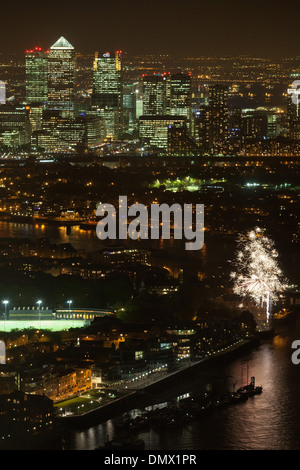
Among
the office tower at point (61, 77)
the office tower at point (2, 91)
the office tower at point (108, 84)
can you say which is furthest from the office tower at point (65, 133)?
the office tower at point (2, 91)

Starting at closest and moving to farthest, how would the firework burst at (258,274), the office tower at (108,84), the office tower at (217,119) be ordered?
the firework burst at (258,274)
the office tower at (217,119)
the office tower at (108,84)

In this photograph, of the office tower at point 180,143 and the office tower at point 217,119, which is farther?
the office tower at point 217,119

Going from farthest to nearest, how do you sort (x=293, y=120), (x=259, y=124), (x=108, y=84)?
(x=108, y=84) < (x=259, y=124) < (x=293, y=120)

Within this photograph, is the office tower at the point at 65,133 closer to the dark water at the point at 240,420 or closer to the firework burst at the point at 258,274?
the firework burst at the point at 258,274

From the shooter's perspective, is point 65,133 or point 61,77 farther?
point 61,77

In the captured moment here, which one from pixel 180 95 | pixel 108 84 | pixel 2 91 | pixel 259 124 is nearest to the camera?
pixel 259 124

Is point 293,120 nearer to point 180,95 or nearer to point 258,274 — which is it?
point 180,95

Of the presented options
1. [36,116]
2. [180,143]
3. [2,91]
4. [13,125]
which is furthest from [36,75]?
[180,143]

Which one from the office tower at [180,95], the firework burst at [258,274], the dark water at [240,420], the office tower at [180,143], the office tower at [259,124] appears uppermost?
the office tower at [180,95]
